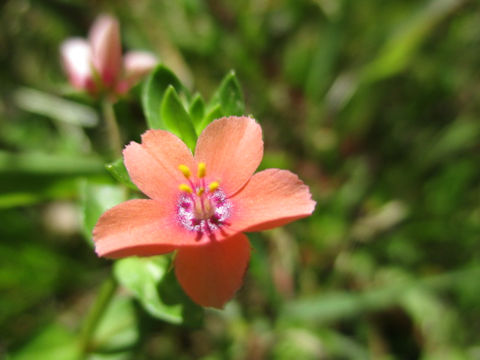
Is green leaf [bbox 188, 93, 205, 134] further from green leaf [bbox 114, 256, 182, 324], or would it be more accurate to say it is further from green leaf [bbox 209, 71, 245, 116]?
green leaf [bbox 114, 256, 182, 324]

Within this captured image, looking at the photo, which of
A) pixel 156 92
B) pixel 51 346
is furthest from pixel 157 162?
pixel 51 346

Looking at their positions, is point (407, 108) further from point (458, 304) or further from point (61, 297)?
point (61, 297)

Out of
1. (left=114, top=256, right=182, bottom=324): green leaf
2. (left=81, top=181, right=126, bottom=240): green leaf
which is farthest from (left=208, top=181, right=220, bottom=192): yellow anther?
(left=81, top=181, right=126, bottom=240): green leaf

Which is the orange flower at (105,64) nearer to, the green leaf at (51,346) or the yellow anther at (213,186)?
the yellow anther at (213,186)

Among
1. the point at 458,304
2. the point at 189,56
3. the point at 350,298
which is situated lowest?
the point at 458,304

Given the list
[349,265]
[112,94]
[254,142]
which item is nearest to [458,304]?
[349,265]

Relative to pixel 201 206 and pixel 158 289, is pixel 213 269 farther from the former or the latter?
pixel 158 289

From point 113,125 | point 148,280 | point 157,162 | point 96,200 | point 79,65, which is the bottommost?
point 148,280

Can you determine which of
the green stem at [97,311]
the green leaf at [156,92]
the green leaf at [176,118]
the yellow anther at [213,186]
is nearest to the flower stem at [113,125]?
the green leaf at [156,92]

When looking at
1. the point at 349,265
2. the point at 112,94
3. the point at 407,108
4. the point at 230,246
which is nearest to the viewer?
the point at 230,246
